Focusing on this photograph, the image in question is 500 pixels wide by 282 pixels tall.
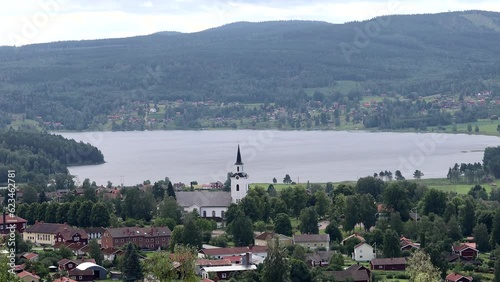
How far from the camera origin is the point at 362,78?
4798 inches

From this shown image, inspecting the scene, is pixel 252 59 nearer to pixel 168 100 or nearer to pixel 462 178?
pixel 168 100

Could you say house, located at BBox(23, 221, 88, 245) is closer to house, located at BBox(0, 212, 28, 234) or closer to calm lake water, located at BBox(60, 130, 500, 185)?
house, located at BBox(0, 212, 28, 234)

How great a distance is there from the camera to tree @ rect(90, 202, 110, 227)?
3381cm

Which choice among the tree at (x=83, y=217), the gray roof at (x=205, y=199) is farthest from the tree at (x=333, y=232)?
the tree at (x=83, y=217)

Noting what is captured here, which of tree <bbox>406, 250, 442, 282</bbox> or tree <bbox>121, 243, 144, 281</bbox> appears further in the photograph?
tree <bbox>121, 243, 144, 281</bbox>

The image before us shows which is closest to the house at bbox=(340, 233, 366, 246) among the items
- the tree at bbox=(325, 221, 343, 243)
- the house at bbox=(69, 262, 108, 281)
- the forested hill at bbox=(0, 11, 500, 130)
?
the tree at bbox=(325, 221, 343, 243)

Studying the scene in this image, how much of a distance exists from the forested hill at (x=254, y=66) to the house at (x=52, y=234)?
6480cm

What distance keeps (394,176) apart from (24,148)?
19128 millimetres

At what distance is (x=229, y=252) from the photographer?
96.7ft

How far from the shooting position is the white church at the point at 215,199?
37062mm

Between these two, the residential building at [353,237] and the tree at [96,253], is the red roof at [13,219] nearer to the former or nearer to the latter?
the tree at [96,253]

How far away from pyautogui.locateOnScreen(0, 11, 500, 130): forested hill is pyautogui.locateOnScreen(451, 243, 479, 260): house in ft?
228

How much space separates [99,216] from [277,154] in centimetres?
3480

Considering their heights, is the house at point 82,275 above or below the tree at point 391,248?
below
